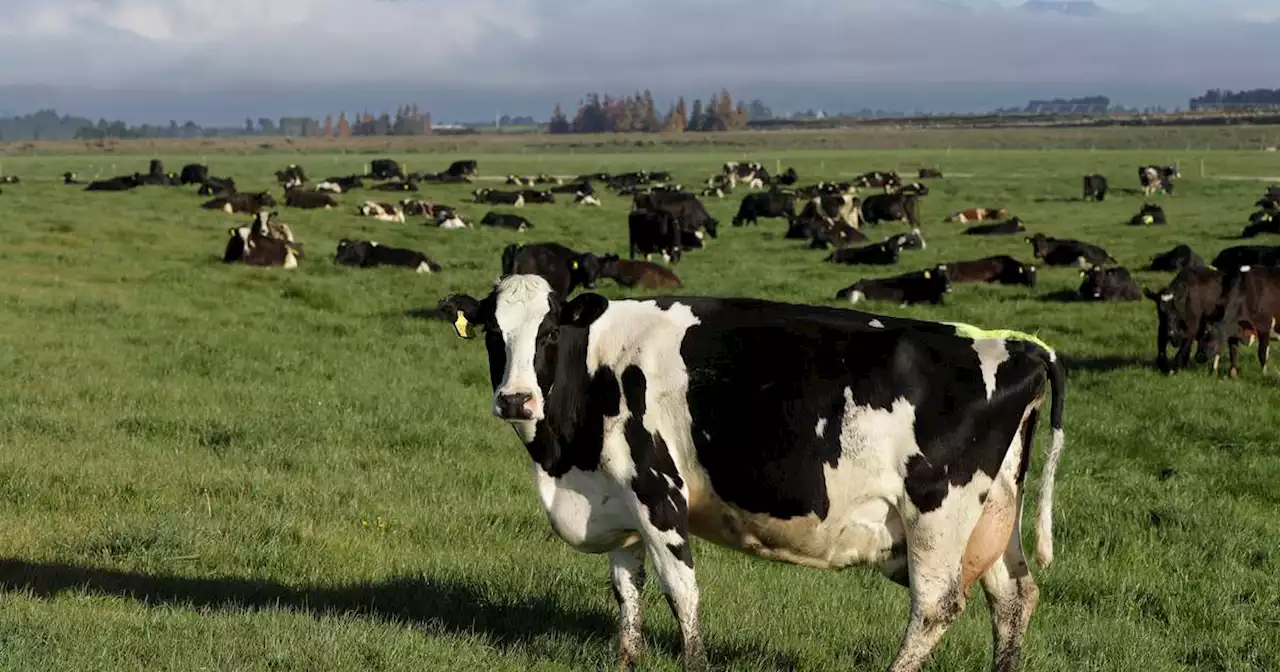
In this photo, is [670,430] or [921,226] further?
[921,226]

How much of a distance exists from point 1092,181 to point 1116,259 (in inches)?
935

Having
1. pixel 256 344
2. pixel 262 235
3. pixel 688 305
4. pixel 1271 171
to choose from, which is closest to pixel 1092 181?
pixel 1271 171

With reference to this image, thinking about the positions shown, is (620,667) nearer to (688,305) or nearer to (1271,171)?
(688,305)

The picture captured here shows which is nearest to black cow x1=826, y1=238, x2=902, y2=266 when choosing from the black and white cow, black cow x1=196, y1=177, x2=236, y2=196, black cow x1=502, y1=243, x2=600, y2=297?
black cow x1=502, y1=243, x2=600, y2=297

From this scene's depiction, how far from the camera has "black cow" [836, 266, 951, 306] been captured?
23234mm

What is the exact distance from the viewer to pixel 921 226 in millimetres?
41969

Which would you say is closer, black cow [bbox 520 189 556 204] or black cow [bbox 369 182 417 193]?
black cow [bbox 520 189 556 204]

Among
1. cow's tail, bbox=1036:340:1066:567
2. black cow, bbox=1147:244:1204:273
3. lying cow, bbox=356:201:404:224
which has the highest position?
cow's tail, bbox=1036:340:1066:567

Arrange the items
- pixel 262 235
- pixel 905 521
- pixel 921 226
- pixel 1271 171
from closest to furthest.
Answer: pixel 905 521, pixel 262 235, pixel 921 226, pixel 1271 171

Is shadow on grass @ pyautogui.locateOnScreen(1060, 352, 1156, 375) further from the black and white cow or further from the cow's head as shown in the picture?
the cow's head

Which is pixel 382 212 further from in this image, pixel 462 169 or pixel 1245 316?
pixel 462 169

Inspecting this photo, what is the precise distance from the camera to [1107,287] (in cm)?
2278

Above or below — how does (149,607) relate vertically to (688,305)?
below

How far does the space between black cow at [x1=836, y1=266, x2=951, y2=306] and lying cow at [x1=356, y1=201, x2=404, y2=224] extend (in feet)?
67.5
